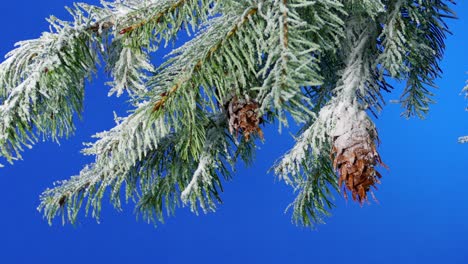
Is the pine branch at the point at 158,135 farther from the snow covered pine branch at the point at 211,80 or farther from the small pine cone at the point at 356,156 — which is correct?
the small pine cone at the point at 356,156

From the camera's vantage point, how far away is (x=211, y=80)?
2.02 feet

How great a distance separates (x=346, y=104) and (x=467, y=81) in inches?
5.2

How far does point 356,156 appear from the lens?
640 mm

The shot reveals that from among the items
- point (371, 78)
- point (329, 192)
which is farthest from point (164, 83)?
point (329, 192)

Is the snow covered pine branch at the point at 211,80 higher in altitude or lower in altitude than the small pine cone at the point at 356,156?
higher

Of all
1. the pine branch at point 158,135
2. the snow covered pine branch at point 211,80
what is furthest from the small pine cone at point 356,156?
the pine branch at point 158,135

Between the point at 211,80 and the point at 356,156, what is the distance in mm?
176

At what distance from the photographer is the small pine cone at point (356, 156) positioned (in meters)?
0.64

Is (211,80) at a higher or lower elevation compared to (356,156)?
higher

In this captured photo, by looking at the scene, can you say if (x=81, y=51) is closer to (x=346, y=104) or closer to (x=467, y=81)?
(x=346, y=104)

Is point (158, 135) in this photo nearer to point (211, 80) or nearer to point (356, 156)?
point (211, 80)

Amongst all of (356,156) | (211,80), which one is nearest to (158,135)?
(211,80)

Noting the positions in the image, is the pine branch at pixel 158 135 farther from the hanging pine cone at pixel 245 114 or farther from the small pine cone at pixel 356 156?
the small pine cone at pixel 356 156

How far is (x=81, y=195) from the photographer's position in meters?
0.87
